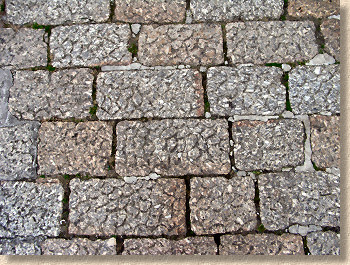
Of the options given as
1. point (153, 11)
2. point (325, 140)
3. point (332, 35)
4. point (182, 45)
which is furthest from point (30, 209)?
point (332, 35)

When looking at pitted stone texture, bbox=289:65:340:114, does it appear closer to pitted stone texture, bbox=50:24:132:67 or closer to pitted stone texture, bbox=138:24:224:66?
pitted stone texture, bbox=138:24:224:66

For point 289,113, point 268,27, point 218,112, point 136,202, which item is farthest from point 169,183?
point 268,27

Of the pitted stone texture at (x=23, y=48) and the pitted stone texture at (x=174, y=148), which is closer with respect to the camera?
the pitted stone texture at (x=174, y=148)

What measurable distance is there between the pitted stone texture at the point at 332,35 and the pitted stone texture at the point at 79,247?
7.99 ft

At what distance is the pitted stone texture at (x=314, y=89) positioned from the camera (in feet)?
7.66

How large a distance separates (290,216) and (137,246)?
4.13 feet

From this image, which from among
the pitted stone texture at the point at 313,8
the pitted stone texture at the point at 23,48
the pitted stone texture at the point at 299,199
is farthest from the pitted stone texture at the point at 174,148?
the pitted stone texture at the point at 313,8

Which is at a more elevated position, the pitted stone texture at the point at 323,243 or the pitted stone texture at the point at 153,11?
the pitted stone texture at the point at 153,11

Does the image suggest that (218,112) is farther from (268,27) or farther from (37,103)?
(37,103)

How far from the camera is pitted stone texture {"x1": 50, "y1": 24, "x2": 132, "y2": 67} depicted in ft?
7.97

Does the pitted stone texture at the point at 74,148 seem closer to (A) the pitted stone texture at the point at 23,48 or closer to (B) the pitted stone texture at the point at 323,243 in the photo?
(A) the pitted stone texture at the point at 23,48

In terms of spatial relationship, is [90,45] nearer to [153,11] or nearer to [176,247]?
[153,11]

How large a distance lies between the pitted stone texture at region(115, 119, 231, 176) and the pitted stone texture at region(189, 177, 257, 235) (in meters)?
0.11

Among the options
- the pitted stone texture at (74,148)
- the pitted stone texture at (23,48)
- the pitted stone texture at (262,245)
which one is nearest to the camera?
the pitted stone texture at (262,245)
